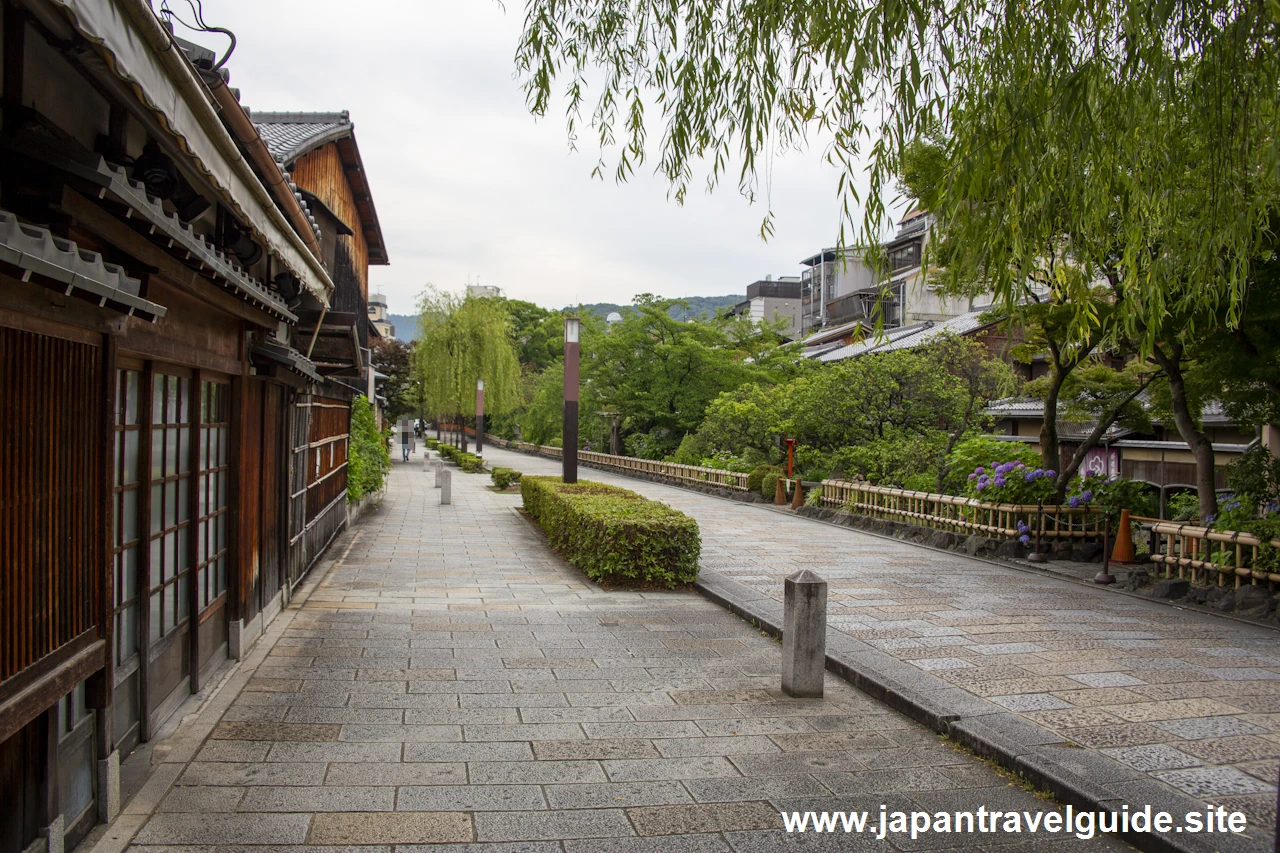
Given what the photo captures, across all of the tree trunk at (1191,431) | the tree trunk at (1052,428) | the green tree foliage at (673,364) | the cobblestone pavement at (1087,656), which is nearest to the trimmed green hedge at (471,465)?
the green tree foliage at (673,364)

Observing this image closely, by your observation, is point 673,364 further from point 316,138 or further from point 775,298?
point 775,298

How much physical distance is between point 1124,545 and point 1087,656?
4.96 meters

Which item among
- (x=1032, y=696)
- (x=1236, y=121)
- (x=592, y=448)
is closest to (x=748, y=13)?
(x=1236, y=121)

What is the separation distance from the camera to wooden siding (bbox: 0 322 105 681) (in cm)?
290

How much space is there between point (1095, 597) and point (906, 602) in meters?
2.22

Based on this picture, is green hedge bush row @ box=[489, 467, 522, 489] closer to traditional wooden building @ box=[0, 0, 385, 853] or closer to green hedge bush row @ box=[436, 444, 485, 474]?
green hedge bush row @ box=[436, 444, 485, 474]

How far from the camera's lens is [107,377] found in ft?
12.0

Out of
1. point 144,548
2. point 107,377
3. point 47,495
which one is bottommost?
point 144,548

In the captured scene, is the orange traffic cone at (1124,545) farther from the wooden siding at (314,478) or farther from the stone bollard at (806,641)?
the wooden siding at (314,478)

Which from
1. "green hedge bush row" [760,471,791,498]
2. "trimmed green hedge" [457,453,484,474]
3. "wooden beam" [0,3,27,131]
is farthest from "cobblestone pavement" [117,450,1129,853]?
"trimmed green hedge" [457,453,484,474]

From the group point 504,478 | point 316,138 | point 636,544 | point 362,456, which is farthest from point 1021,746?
point 504,478

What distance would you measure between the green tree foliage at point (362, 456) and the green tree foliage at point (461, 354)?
16.8 metres

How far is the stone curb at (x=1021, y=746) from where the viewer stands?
153 inches

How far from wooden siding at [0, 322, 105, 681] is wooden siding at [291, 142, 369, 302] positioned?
862 centimetres
